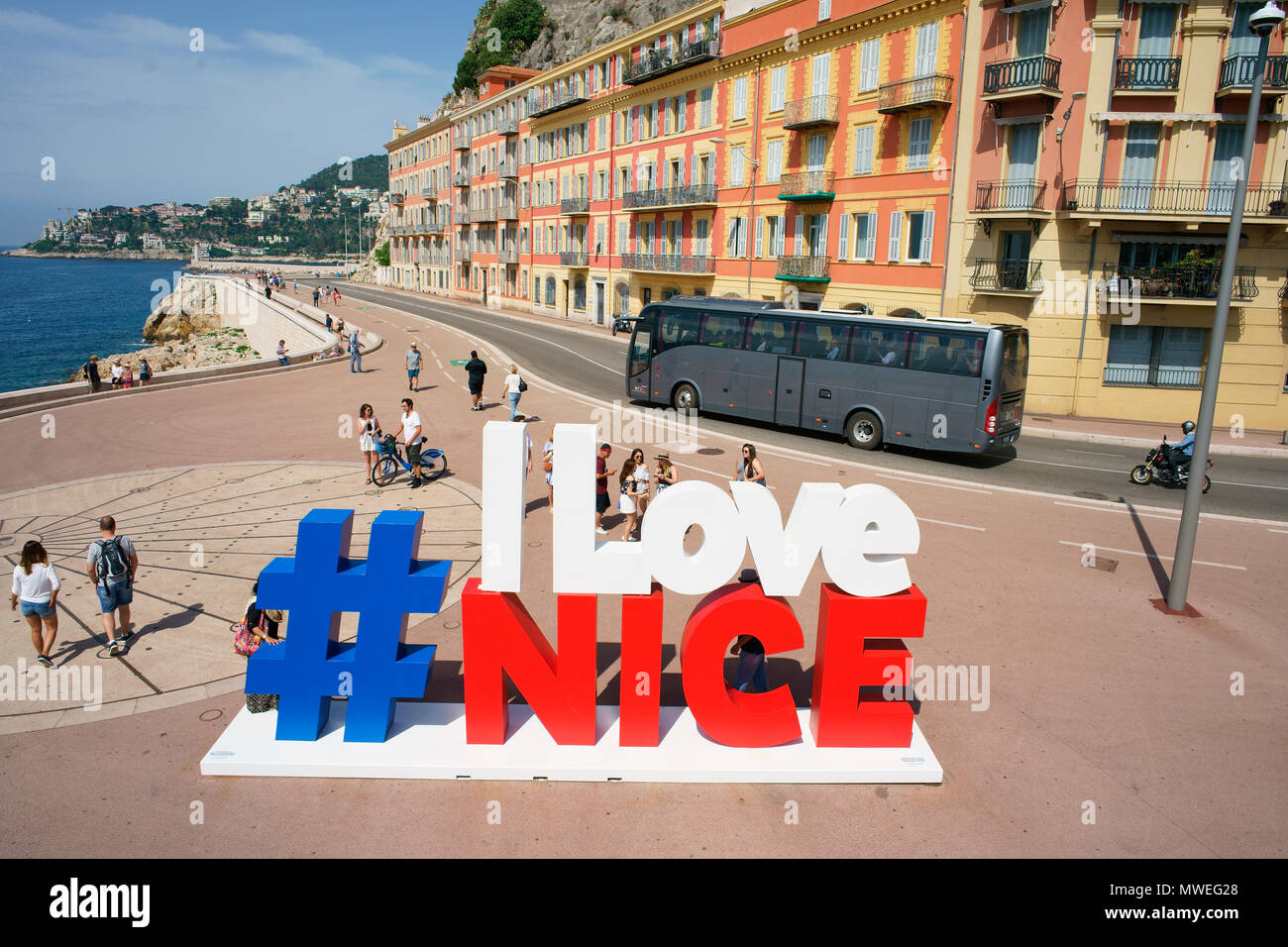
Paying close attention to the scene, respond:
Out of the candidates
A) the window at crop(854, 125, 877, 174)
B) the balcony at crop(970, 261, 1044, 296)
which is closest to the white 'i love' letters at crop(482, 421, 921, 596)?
the balcony at crop(970, 261, 1044, 296)

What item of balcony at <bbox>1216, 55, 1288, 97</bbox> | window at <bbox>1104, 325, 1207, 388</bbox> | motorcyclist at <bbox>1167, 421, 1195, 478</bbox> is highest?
balcony at <bbox>1216, 55, 1288, 97</bbox>

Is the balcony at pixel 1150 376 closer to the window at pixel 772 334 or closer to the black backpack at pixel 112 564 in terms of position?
the window at pixel 772 334

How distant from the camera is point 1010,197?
2759 cm

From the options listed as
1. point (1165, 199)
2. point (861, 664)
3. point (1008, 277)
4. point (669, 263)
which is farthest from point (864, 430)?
point (669, 263)

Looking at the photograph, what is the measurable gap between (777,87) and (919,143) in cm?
975

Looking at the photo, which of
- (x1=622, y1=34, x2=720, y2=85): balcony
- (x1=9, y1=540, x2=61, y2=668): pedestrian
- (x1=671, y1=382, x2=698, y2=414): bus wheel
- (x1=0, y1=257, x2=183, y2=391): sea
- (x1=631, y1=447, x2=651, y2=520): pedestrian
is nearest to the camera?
(x1=9, y1=540, x2=61, y2=668): pedestrian

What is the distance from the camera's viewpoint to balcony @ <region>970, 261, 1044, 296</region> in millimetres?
27438

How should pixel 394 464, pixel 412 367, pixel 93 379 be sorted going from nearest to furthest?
1. pixel 394 464
2. pixel 93 379
3. pixel 412 367

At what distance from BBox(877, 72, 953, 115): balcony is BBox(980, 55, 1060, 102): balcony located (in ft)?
5.67

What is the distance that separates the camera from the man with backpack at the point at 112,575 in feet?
31.9

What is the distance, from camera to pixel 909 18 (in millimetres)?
30578

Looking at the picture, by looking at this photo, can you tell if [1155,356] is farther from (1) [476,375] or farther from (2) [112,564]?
(2) [112,564]

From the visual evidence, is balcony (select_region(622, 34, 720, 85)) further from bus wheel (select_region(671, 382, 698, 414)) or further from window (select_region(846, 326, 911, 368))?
window (select_region(846, 326, 911, 368))
